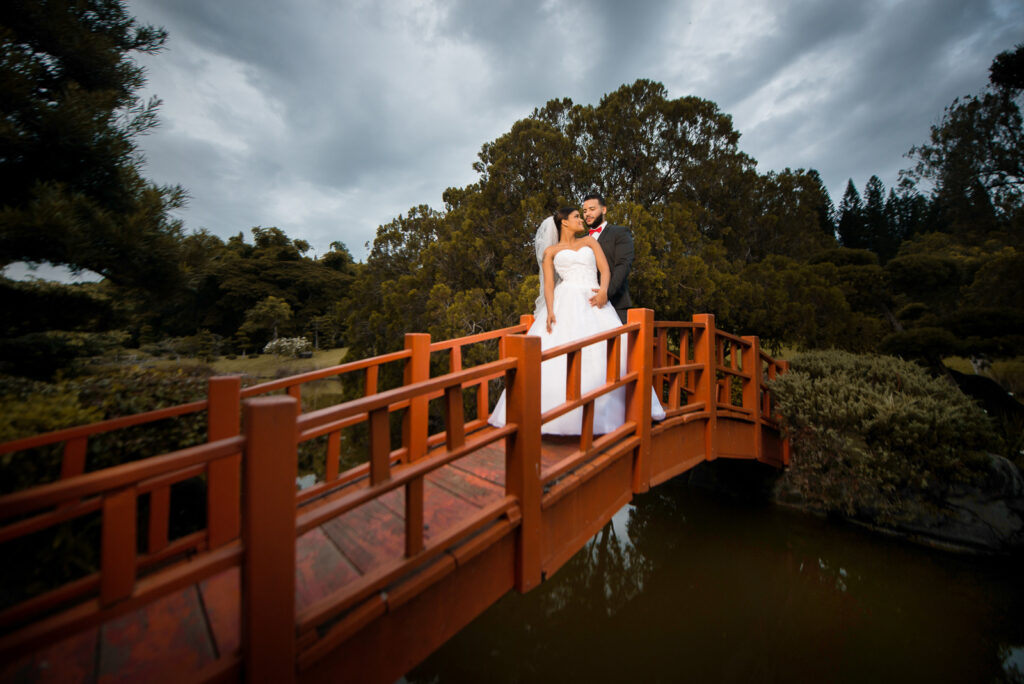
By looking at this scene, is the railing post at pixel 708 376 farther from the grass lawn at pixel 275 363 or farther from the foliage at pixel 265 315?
the foliage at pixel 265 315

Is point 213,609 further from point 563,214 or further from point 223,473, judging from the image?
point 563,214

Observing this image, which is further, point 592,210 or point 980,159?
point 980,159

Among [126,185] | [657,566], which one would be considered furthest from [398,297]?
[657,566]

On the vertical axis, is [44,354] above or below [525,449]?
above

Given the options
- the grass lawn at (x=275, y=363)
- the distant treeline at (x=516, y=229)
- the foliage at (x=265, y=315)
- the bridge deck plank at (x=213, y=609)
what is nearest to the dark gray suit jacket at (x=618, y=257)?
the bridge deck plank at (x=213, y=609)

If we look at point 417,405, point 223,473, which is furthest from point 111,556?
point 417,405

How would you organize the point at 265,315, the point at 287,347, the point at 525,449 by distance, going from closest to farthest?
the point at 525,449 → the point at 287,347 → the point at 265,315

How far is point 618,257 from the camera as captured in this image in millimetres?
3418

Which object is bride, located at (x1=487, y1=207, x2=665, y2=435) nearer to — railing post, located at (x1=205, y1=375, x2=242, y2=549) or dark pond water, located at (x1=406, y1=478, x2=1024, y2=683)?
railing post, located at (x1=205, y1=375, x2=242, y2=549)

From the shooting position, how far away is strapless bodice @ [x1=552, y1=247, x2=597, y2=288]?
322cm

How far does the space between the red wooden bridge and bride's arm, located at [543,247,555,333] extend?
2.11 ft

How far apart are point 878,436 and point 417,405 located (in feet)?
15.4

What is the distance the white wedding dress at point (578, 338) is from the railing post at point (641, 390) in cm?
18

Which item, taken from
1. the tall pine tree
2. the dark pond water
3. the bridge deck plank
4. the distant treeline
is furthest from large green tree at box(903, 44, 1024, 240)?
the bridge deck plank
